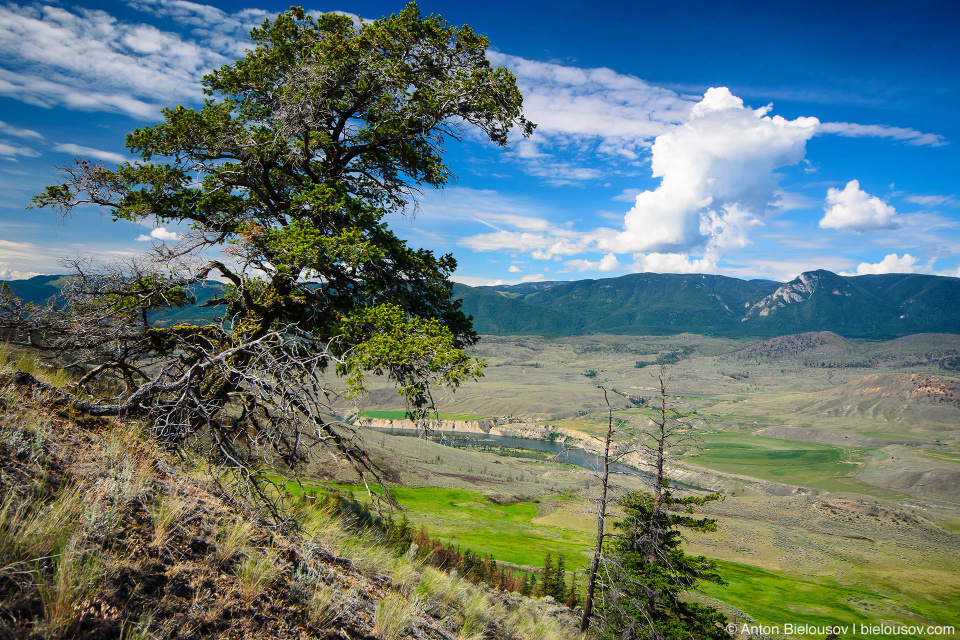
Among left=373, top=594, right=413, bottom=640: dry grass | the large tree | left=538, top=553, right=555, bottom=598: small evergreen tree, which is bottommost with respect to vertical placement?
left=538, top=553, right=555, bottom=598: small evergreen tree

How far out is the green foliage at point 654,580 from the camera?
17016 mm

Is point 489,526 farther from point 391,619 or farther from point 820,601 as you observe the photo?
point 391,619

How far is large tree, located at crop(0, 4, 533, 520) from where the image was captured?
7.59 meters

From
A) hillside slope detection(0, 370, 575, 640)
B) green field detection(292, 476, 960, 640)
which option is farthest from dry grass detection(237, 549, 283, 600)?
green field detection(292, 476, 960, 640)

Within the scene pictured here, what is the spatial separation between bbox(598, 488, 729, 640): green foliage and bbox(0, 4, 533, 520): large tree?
13.3 m

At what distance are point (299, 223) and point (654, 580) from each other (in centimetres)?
1783

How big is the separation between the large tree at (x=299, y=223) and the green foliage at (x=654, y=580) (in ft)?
43.5

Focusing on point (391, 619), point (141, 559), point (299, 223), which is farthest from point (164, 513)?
point (299, 223)

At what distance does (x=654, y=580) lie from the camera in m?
17.1

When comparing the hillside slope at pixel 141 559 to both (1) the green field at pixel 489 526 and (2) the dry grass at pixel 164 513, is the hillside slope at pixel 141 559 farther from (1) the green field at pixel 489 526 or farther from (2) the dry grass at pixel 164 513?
(1) the green field at pixel 489 526

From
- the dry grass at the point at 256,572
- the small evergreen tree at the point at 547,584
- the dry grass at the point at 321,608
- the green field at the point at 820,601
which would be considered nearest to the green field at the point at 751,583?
the green field at the point at 820,601

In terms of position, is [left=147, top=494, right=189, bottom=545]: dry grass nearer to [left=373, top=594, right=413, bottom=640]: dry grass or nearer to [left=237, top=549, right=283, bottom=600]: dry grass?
[left=237, top=549, right=283, bottom=600]: dry grass

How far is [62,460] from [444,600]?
5.99 m

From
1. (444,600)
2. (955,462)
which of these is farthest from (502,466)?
(955,462)
